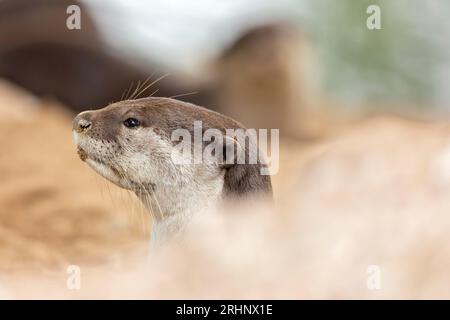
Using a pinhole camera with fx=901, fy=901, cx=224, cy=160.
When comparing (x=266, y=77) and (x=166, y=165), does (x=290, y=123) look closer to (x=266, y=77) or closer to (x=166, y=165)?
(x=266, y=77)

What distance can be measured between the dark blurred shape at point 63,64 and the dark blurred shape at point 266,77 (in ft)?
1.90

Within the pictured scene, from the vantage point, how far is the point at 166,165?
3045 mm

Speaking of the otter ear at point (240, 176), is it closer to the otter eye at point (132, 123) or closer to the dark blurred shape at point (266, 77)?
the otter eye at point (132, 123)

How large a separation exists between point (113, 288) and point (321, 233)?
667 millimetres

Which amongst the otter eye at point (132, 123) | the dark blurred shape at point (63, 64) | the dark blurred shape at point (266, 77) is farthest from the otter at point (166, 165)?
the dark blurred shape at point (266, 77)

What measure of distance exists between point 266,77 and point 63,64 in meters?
1.90

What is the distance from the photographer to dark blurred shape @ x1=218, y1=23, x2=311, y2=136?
8.40 metres

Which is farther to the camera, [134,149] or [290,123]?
[290,123]

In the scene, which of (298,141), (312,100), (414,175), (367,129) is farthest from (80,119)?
(312,100)

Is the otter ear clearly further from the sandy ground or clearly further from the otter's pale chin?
the otter's pale chin

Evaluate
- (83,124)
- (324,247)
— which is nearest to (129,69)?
(83,124)

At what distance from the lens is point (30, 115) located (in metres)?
7.22

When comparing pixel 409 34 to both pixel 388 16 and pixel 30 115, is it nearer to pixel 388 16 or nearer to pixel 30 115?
pixel 388 16

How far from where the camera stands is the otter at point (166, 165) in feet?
9.96
